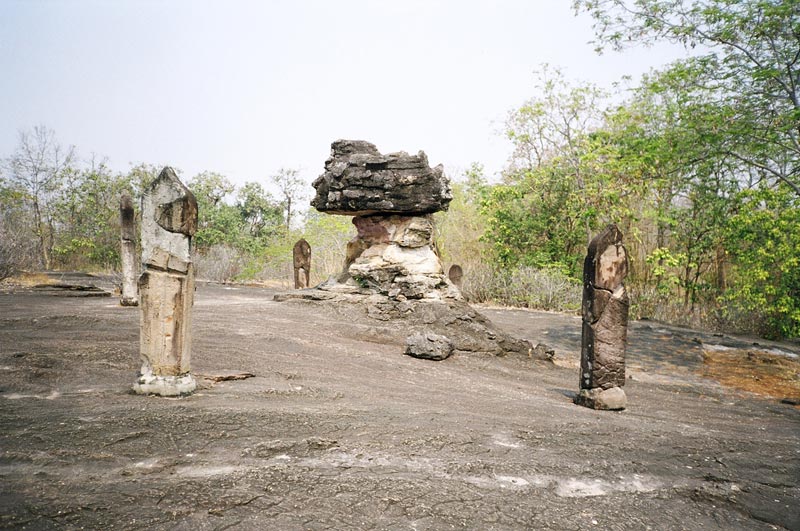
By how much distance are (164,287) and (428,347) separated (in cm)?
514

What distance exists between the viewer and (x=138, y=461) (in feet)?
11.7

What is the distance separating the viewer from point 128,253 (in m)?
11.5

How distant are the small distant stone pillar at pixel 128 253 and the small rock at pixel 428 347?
6.10 metres

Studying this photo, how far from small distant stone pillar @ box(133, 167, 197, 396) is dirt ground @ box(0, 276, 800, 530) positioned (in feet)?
0.83

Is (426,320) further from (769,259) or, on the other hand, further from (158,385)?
(769,259)

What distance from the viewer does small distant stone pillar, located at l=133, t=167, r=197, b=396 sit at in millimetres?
4863

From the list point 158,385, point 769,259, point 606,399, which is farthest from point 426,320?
point 769,259

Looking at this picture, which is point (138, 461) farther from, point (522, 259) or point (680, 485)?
point (522, 259)

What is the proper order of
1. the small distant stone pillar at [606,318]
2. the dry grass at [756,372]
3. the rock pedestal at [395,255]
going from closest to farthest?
the small distant stone pillar at [606,318] → the dry grass at [756,372] → the rock pedestal at [395,255]

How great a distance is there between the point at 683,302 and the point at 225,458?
Answer: 18.5m

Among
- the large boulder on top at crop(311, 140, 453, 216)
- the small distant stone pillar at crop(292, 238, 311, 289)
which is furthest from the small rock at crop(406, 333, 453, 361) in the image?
the small distant stone pillar at crop(292, 238, 311, 289)

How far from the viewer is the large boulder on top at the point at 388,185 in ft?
36.7

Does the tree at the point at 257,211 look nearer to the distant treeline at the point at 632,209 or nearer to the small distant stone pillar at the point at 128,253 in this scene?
the distant treeline at the point at 632,209

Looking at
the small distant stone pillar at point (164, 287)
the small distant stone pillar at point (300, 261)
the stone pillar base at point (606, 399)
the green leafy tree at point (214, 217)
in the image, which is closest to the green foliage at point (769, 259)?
the stone pillar base at point (606, 399)
